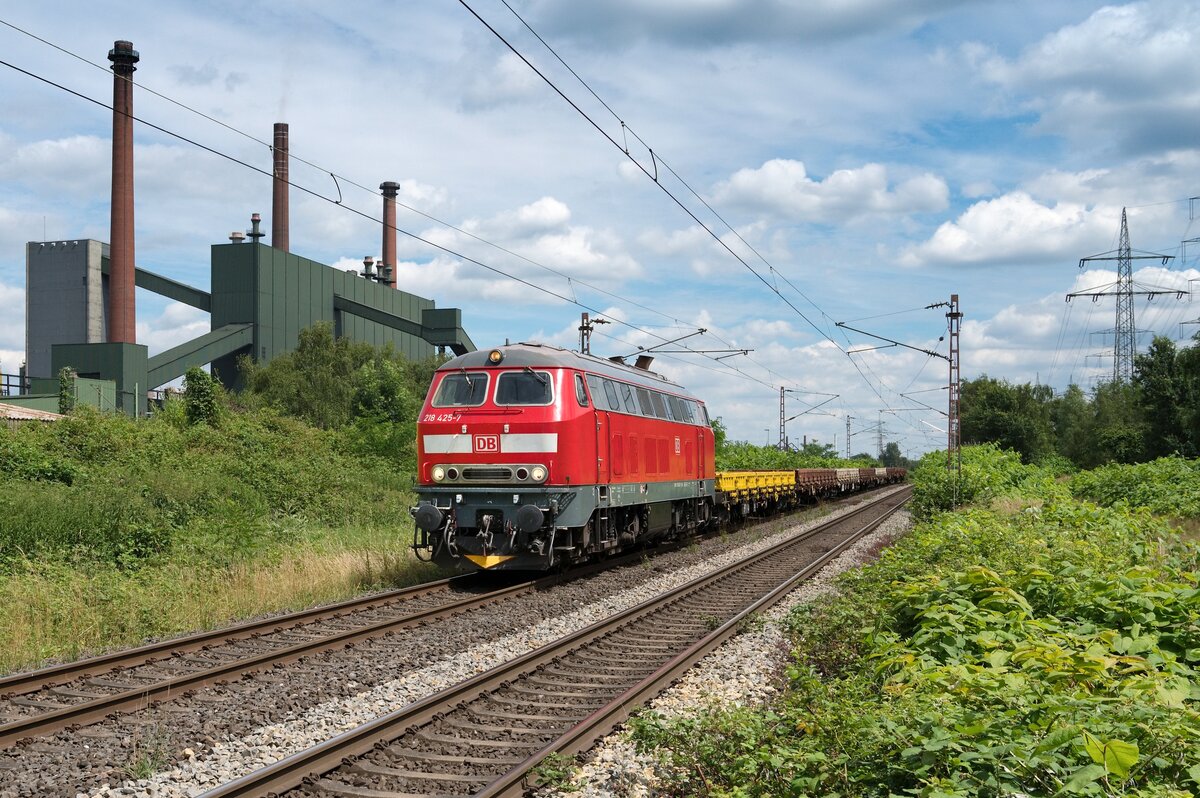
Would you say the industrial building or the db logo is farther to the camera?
the industrial building

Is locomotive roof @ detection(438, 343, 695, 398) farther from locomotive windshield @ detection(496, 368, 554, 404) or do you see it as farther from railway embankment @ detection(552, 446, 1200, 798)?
railway embankment @ detection(552, 446, 1200, 798)

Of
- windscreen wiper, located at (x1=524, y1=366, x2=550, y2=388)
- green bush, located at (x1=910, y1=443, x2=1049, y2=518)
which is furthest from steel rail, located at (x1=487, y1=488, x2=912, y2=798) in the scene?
green bush, located at (x1=910, y1=443, x2=1049, y2=518)

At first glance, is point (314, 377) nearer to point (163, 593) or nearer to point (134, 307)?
point (134, 307)

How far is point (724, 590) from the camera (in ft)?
49.9

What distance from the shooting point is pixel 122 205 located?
47.5m

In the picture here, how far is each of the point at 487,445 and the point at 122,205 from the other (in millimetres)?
40178

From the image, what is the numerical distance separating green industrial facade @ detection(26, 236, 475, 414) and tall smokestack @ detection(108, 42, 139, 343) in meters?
1.77

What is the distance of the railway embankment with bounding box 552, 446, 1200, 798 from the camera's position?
421 centimetres

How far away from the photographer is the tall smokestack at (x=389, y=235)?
2682 inches

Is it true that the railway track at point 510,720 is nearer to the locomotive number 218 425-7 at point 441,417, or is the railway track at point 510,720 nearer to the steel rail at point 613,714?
the steel rail at point 613,714

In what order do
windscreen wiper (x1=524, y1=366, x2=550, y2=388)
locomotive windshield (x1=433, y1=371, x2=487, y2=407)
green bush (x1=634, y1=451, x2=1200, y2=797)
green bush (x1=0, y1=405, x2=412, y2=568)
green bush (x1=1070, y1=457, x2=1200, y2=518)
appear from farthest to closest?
green bush (x1=1070, y1=457, x2=1200, y2=518)
green bush (x1=0, y1=405, x2=412, y2=568)
locomotive windshield (x1=433, y1=371, x2=487, y2=407)
windscreen wiper (x1=524, y1=366, x2=550, y2=388)
green bush (x1=634, y1=451, x2=1200, y2=797)

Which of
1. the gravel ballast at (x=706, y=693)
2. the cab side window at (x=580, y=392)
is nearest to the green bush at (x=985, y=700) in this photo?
the gravel ballast at (x=706, y=693)

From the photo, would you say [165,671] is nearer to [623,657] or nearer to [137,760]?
[137,760]

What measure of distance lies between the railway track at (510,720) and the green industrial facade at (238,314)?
45.5 meters
